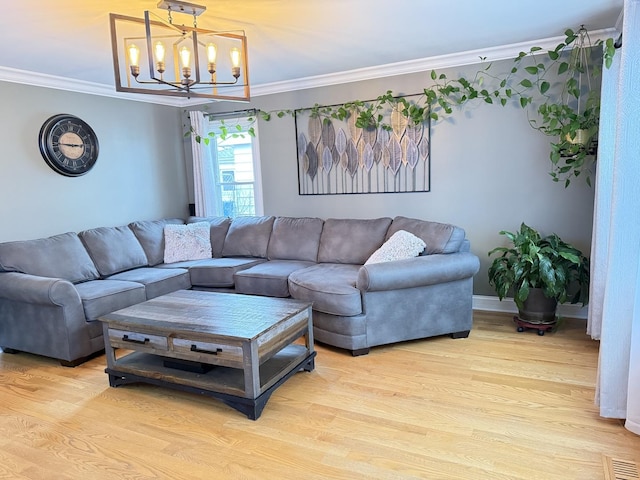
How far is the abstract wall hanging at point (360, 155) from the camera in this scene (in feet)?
14.0

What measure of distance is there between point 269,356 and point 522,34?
2982 millimetres

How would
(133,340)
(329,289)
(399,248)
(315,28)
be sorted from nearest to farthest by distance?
1. (133,340)
2. (315,28)
3. (329,289)
4. (399,248)

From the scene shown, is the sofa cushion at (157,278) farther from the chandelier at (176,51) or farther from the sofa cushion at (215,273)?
the chandelier at (176,51)

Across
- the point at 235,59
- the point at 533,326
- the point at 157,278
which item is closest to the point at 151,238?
the point at 157,278

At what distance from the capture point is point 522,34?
11.1 ft

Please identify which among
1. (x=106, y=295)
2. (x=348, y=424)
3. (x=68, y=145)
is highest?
(x=68, y=145)

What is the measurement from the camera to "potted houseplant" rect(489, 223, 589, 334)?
3320 mm

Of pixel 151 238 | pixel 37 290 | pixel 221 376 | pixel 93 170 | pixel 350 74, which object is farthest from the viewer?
pixel 151 238

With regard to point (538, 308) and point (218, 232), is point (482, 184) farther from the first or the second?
point (218, 232)

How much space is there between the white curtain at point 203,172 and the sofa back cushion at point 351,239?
1646 mm

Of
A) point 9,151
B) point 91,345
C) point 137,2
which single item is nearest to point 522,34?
point 137,2

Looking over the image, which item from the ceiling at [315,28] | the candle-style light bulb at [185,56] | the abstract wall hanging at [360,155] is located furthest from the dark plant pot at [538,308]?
the candle-style light bulb at [185,56]

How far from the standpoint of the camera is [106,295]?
3.42 metres

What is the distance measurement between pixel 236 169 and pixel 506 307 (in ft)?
10.6
